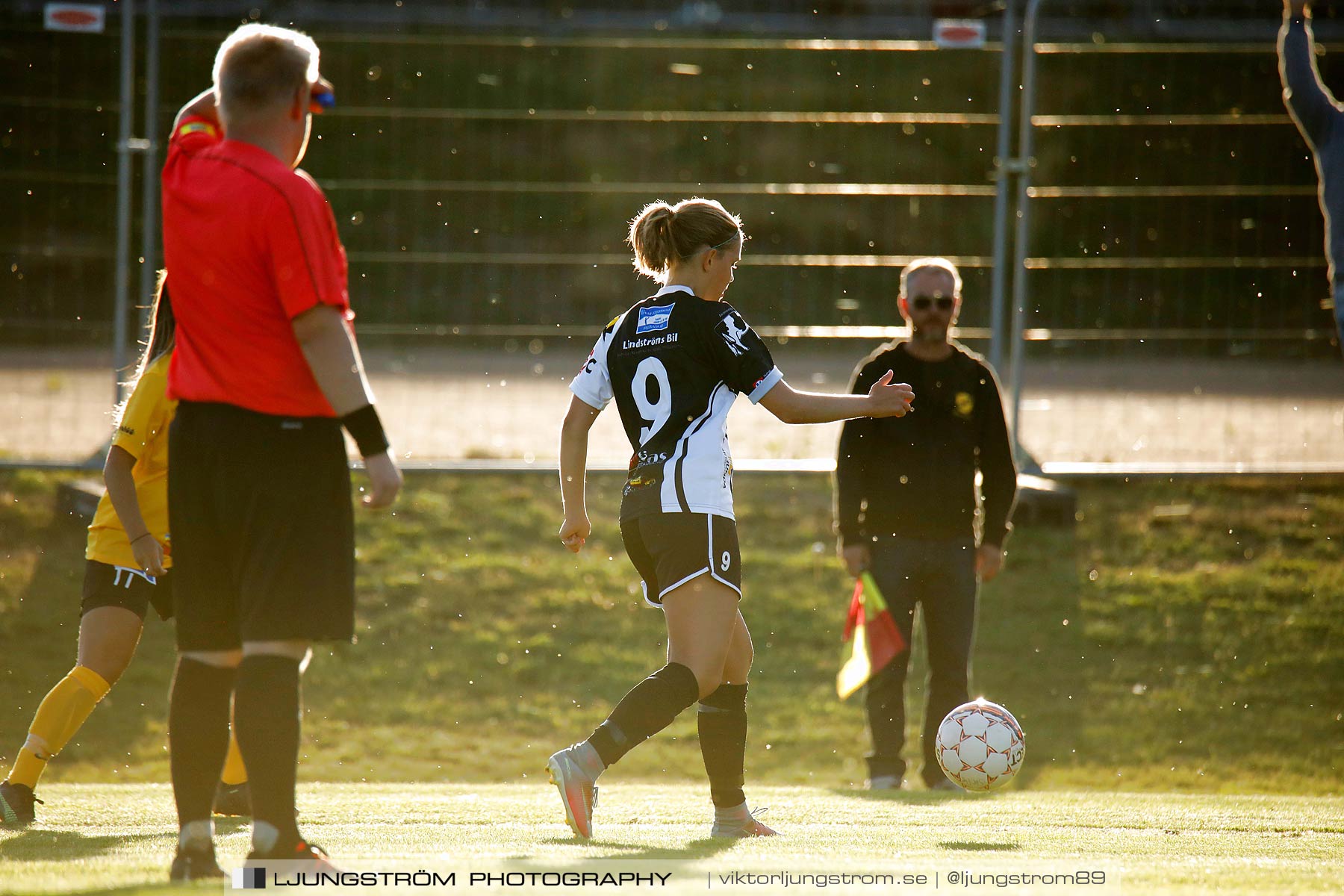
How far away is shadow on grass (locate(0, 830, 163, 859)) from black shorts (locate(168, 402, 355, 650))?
1110 millimetres

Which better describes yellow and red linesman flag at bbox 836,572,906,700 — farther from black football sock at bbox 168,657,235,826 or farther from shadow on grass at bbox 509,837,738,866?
black football sock at bbox 168,657,235,826

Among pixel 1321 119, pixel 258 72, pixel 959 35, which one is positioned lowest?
pixel 258 72

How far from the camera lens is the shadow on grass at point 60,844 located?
3.79 m

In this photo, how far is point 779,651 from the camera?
8625 mm

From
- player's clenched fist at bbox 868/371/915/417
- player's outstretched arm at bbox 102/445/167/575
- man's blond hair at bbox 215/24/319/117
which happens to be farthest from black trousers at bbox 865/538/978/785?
man's blond hair at bbox 215/24/319/117

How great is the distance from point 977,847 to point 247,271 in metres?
2.39

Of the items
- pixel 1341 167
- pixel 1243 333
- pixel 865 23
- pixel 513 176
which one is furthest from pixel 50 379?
pixel 1341 167

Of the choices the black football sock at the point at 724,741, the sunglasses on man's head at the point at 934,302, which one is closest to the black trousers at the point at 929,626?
the sunglasses on man's head at the point at 934,302

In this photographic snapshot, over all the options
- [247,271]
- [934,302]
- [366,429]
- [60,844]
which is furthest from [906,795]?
[247,271]

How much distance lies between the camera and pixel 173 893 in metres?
2.90

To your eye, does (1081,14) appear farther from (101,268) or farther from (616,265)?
(101,268)

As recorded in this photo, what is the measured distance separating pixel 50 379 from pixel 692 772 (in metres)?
5.52

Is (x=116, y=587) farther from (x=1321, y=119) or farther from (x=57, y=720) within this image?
(x=1321, y=119)

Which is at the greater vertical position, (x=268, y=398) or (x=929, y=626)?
(x=268, y=398)
